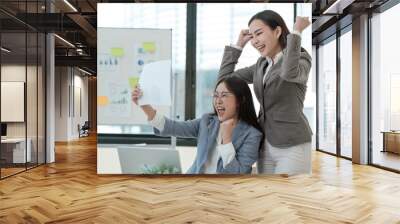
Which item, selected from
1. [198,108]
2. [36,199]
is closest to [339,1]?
[198,108]

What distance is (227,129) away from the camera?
5684mm

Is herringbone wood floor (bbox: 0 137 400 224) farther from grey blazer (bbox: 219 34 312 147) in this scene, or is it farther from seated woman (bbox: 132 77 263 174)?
grey blazer (bbox: 219 34 312 147)

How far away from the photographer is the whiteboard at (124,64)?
5922 mm

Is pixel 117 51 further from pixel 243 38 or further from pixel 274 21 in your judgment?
pixel 274 21

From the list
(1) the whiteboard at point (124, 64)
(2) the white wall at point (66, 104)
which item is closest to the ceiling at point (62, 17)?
(1) the whiteboard at point (124, 64)

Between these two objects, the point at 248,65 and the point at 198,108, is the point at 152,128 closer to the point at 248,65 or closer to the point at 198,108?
the point at 198,108

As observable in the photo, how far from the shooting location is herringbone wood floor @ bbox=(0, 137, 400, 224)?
160 inches

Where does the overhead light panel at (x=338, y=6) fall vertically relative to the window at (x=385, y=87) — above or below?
above

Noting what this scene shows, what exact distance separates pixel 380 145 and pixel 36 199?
6184 millimetres

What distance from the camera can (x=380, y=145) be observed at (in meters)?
7.84

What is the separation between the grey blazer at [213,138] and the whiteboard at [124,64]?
295 mm

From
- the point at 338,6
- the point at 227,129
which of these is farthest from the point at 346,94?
the point at 227,129

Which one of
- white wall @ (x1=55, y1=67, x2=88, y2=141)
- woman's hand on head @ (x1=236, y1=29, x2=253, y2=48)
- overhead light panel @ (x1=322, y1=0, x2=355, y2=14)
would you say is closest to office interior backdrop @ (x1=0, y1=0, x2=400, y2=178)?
woman's hand on head @ (x1=236, y1=29, x2=253, y2=48)

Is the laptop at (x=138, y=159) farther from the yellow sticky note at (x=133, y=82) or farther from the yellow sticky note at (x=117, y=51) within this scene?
the yellow sticky note at (x=117, y=51)
